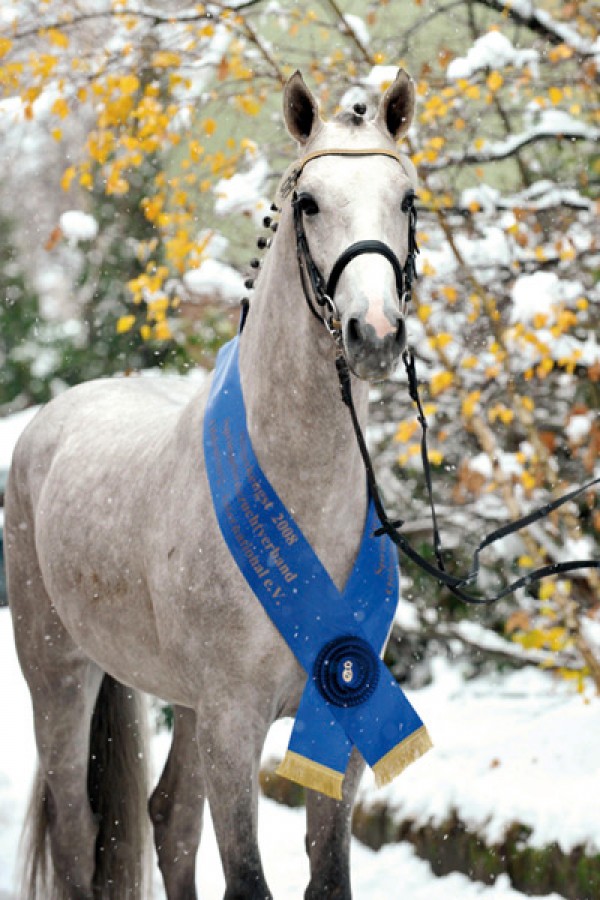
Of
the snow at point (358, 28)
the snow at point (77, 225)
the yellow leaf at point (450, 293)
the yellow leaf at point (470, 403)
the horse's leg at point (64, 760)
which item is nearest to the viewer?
the horse's leg at point (64, 760)

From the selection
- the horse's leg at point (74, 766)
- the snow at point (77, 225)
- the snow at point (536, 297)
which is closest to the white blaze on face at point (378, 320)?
the horse's leg at point (74, 766)

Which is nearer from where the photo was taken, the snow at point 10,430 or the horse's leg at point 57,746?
the horse's leg at point 57,746

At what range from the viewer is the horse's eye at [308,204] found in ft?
7.34

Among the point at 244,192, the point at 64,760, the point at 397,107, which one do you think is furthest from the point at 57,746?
the point at 244,192

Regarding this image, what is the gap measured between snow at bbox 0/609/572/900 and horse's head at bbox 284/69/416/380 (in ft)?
7.71

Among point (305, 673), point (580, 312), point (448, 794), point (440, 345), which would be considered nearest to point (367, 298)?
point (305, 673)

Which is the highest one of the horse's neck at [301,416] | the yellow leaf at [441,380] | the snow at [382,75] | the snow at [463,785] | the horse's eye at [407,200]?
the snow at [382,75]

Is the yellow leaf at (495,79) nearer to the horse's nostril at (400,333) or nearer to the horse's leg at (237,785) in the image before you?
the horse's nostril at (400,333)

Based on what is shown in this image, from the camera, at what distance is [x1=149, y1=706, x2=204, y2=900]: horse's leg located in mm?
3398

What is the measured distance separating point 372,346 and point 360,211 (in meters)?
0.32

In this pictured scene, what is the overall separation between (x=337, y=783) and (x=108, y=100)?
3343mm

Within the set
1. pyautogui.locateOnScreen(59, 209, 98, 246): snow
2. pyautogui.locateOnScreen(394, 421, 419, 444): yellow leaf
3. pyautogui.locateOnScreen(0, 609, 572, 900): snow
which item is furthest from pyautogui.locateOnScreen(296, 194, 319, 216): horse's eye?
pyautogui.locateOnScreen(59, 209, 98, 246): snow

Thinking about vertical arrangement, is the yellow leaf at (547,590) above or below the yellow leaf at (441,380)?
below

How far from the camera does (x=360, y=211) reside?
2158 mm
